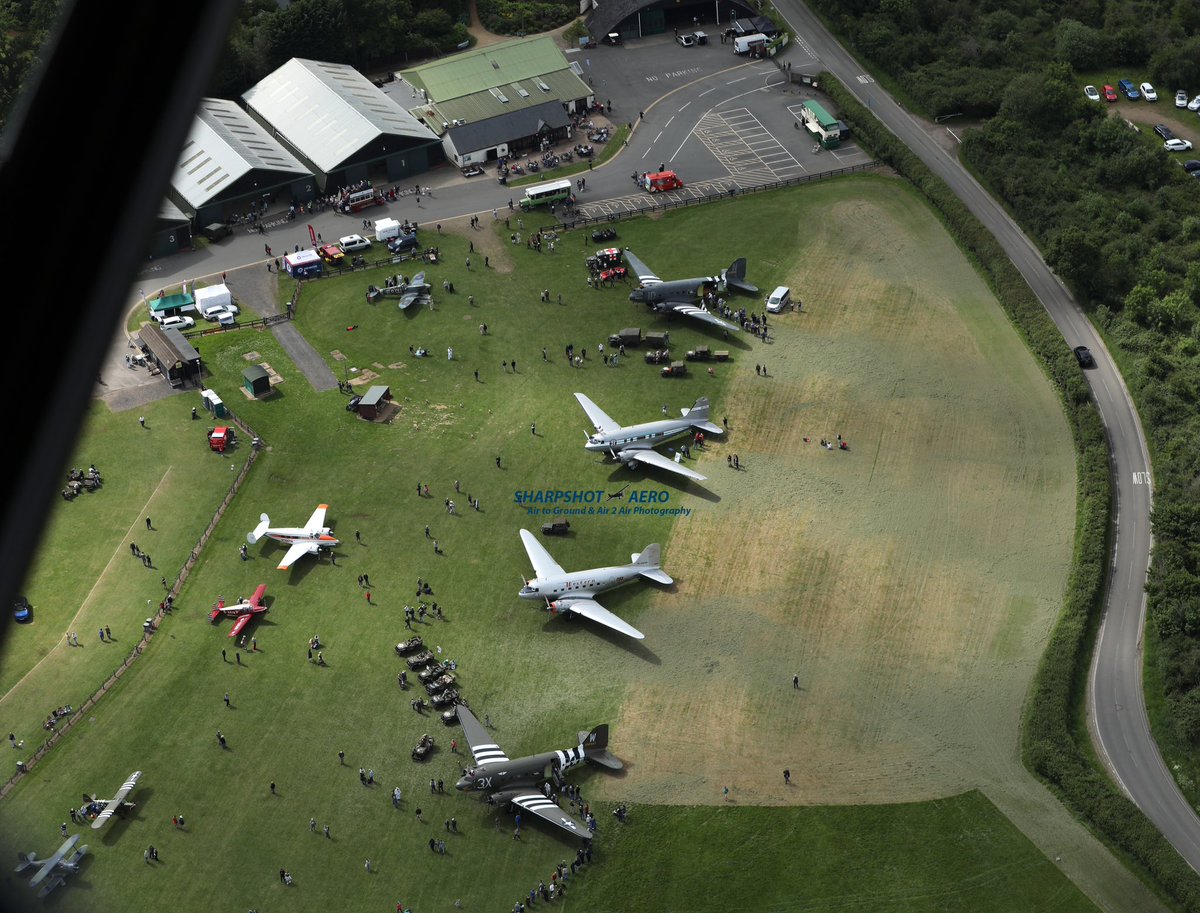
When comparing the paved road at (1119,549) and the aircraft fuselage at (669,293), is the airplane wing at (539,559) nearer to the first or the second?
the aircraft fuselage at (669,293)

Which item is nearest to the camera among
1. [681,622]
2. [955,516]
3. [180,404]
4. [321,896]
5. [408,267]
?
[321,896]

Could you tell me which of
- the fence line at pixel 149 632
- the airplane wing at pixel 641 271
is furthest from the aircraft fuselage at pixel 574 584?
the airplane wing at pixel 641 271

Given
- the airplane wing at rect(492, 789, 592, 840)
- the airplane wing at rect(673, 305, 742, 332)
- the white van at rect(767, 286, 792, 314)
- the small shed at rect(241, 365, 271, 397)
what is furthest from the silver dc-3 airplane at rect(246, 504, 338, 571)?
the white van at rect(767, 286, 792, 314)

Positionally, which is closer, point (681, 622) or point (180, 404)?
point (681, 622)

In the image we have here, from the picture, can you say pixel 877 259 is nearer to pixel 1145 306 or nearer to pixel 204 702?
pixel 1145 306

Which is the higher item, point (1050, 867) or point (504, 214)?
point (504, 214)

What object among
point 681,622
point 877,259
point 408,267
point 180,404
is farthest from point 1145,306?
point 180,404

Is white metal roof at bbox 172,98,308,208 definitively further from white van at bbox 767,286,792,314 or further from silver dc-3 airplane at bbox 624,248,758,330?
white van at bbox 767,286,792,314
